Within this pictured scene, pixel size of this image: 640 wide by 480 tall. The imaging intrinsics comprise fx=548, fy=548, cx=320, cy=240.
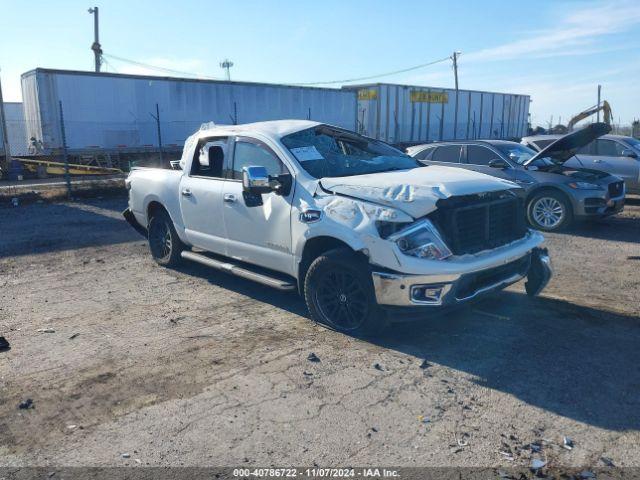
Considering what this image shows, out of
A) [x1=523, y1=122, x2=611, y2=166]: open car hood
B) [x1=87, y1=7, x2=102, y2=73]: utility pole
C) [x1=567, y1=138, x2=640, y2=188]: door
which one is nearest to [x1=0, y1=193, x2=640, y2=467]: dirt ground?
[x1=523, y1=122, x2=611, y2=166]: open car hood

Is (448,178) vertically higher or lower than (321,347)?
higher

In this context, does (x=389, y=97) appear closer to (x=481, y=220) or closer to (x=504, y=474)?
(x=481, y=220)

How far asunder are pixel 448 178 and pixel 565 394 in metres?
2.04

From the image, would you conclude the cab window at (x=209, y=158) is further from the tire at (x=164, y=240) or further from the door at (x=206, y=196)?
the tire at (x=164, y=240)

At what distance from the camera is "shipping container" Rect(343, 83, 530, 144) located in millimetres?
28906

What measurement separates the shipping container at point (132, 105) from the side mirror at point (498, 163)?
42.7ft

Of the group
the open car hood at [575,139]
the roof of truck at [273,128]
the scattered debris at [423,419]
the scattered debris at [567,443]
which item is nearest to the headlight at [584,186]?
the open car hood at [575,139]

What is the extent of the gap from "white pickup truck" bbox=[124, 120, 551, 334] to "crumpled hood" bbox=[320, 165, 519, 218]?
0.01 metres

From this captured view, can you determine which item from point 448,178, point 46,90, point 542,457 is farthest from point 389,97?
point 542,457

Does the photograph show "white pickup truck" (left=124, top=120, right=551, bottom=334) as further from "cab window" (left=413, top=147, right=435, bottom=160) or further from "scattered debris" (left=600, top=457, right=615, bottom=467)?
"cab window" (left=413, top=147, right=435, bottom=160)

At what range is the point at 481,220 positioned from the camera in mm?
4711

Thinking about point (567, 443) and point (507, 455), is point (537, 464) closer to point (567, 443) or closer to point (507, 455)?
point (507, 455)

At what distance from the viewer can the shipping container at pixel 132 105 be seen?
19750 mm

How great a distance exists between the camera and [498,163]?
385 inches
